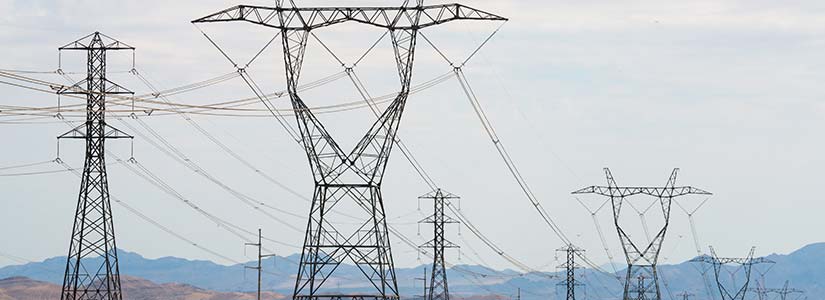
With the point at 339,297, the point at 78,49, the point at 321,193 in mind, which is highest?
the point at 78,49

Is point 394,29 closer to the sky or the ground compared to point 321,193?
closer to the sky

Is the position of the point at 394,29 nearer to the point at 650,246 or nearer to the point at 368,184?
the point at 368,184

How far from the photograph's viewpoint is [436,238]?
374 ft

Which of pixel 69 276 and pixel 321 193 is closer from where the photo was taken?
pixel 321 193

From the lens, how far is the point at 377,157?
202ft

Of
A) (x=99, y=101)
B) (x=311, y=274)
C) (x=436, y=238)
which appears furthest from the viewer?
(x=436, y=238)

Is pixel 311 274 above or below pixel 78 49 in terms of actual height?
below

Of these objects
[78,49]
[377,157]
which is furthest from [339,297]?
[78,49]

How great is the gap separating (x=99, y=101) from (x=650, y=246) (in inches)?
1959

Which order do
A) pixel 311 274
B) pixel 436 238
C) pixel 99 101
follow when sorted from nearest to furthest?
pixel 311 274
pixel 99 101
pixel 436 238

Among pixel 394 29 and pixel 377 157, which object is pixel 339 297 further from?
pixel 394 29

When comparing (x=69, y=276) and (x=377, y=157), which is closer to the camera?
(x=377, y=157)

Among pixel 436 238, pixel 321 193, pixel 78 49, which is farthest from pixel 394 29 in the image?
pixel 436 238

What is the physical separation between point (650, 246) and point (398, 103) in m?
59.2
